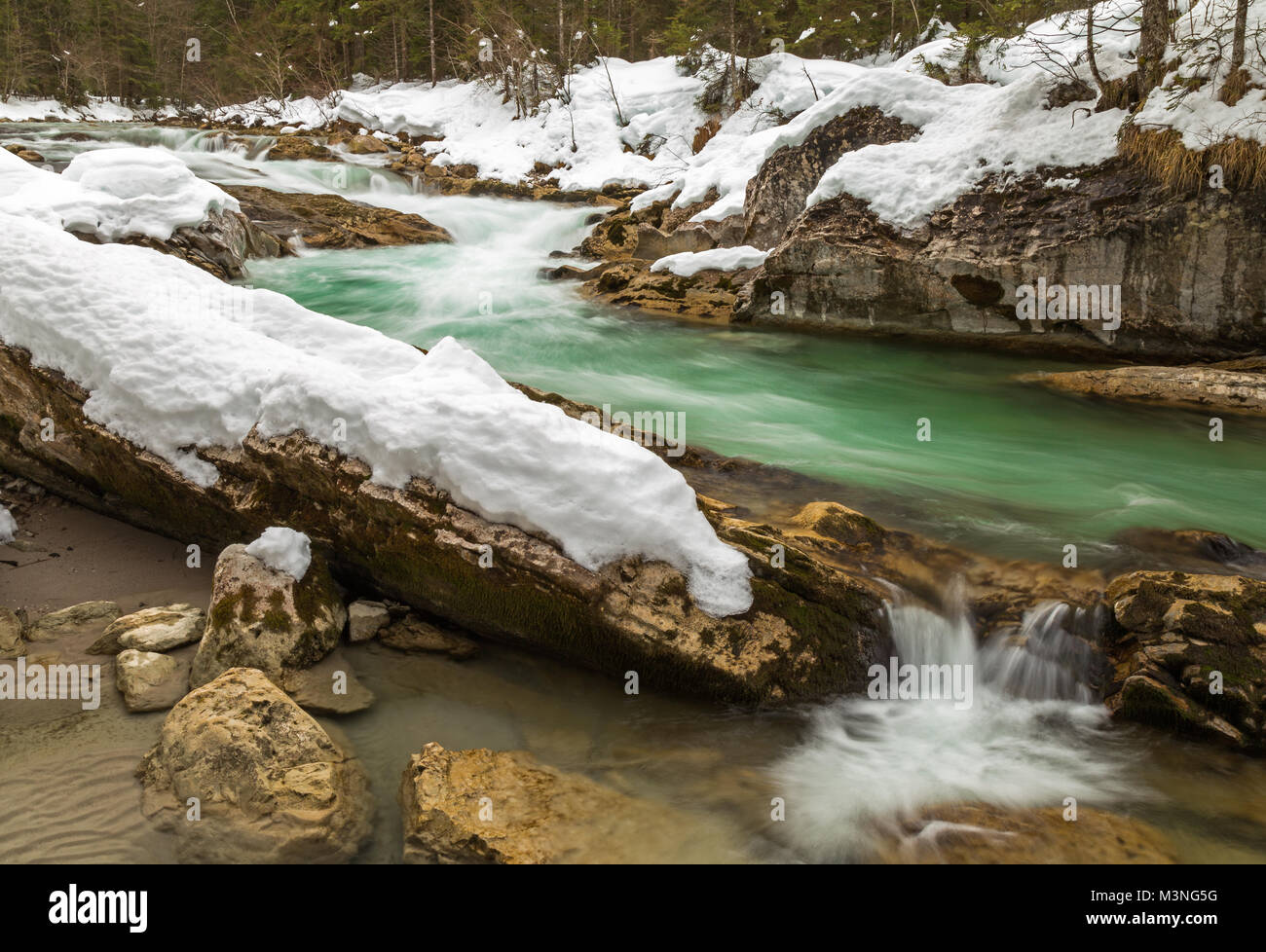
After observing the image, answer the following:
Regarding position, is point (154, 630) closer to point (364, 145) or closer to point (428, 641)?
point (428, 641)

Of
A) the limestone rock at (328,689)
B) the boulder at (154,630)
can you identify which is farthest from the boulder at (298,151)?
the limestone rock at (328,689)

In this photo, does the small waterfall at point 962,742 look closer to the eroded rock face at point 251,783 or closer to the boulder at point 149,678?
the eroded rock face at point 251,783

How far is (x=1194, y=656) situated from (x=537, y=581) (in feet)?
11.3

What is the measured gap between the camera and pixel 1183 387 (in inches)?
328

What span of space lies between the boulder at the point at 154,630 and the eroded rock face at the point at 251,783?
36.0 inches

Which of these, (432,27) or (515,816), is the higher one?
(432,27)

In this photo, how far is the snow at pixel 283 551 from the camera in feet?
14.7

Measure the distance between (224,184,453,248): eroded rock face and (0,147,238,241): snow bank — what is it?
133 inches

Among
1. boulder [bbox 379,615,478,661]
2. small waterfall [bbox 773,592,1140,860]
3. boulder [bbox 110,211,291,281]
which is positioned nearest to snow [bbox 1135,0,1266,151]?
small waterfall [bbox 773,592,1140,860]

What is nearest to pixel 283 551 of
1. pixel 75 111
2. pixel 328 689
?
pixel 328 689

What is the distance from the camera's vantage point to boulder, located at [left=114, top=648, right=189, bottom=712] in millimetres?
3896

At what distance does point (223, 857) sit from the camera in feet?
10.2

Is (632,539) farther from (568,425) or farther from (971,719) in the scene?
(971,719)

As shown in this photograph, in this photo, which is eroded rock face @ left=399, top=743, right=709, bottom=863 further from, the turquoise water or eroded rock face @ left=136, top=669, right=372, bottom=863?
the turquoise water
